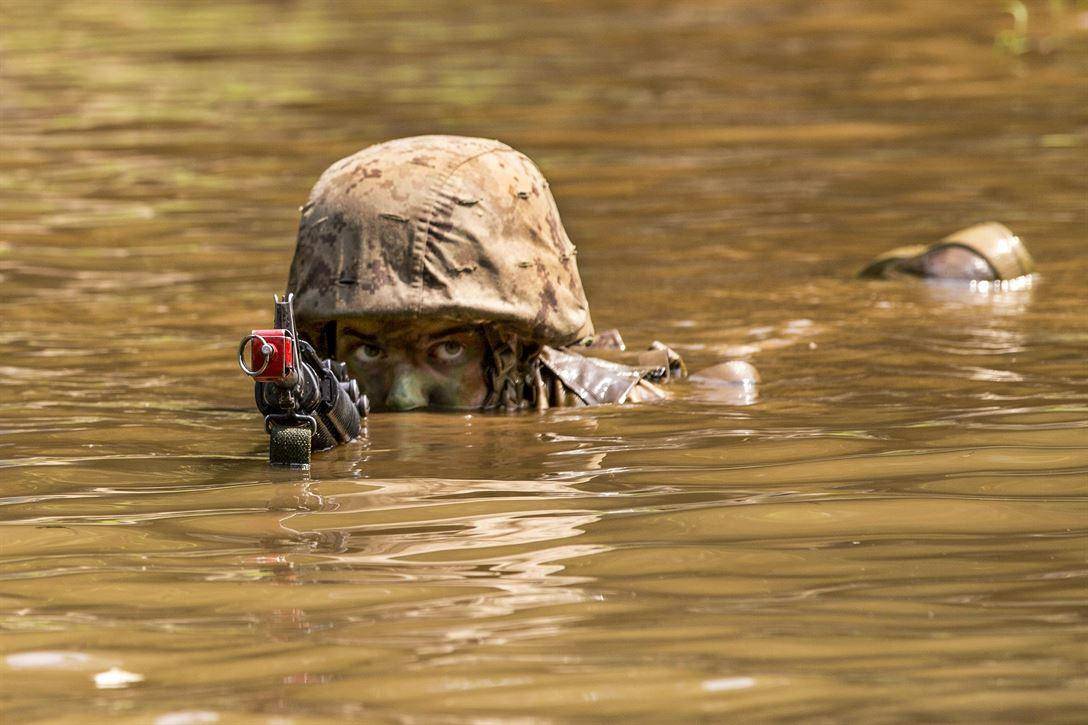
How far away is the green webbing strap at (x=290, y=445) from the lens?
212 inches

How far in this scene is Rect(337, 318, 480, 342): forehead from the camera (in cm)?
614

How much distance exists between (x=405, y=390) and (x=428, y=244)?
620mm

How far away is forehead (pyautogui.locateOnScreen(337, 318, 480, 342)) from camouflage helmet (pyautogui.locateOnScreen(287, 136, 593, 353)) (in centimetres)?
8

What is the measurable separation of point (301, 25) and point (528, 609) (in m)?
20.0

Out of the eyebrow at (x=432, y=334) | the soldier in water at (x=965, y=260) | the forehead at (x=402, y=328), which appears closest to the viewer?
the forehead at (x=402, y=328)

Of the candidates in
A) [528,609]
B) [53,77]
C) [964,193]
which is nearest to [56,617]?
[528,609]

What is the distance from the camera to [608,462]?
18.0 feet

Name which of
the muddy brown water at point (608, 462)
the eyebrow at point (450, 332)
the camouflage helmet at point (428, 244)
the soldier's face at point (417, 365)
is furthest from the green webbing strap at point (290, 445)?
the eyebrow at point (450, 332)

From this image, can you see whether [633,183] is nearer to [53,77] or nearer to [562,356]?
[562,356]

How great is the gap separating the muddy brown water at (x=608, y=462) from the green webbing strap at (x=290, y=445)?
3.7 inches

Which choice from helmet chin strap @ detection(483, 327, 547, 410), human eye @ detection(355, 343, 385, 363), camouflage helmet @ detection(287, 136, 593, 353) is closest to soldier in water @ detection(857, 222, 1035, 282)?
helmet chin strap @ detection(483, 327, 547, 410)

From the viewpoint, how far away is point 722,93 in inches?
620

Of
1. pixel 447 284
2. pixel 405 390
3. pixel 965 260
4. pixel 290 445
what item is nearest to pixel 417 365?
pixel 405 390

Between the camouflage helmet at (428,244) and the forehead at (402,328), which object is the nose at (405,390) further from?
the camouflage helmet at (428,244)
